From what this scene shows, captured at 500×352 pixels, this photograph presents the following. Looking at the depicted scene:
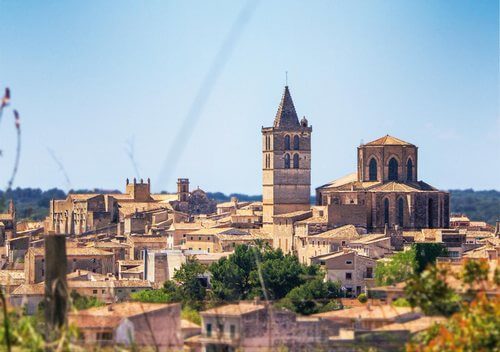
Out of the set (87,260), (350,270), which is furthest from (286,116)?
(350,270)

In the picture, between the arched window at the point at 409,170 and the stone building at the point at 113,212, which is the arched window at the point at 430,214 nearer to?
the arched window at the point at 409,170

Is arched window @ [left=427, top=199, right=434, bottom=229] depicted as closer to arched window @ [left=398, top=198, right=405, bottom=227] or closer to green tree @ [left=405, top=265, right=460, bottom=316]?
arched window @ [left=398, top=198, right=405, bottom=227]

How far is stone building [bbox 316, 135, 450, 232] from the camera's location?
252 ft

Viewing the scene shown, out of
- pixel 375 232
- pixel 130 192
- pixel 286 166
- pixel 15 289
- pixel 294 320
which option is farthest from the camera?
pixel 130 192

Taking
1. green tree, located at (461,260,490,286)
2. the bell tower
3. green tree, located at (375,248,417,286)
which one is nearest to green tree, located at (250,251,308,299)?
green tree, located at (375,248,417,286)

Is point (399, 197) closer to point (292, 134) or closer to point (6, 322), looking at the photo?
point (292, 134)

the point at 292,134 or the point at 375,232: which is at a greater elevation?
the point at 292,134

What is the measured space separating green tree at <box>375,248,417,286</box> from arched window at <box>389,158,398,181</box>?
21.0 metres

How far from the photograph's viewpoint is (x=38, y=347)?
1378 cm

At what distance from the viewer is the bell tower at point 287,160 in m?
87.3

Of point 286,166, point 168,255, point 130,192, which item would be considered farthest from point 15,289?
point 130,192

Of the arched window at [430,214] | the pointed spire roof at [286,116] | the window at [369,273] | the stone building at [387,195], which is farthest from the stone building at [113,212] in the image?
the window at [369,273]

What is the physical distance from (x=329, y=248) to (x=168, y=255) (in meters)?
7.05

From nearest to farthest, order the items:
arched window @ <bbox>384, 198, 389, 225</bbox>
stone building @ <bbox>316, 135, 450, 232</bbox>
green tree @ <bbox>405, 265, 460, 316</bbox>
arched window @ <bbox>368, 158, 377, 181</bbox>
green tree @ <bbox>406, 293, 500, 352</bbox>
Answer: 1. green tree @ <bbox>406, 293, 500, 352</bbox>
2. green tree @ <bbox>405, 265, 460, 316</bbox>
3. stone building @ <bbox>316, 135, 450, 232</bbox>
4. arched window @ <bbox>384, 198, 389, 225</bbox>
5. arched window @ <bbox>368, 158, 377, 181</bbox>
